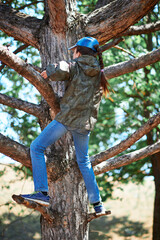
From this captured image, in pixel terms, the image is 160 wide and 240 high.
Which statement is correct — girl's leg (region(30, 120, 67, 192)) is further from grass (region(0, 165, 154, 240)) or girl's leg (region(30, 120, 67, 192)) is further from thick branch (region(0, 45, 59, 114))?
grass (region(0, 165, 154, 240))

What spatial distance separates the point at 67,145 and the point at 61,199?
69 centimetres

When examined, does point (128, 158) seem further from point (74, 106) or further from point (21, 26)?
point (21, 26)

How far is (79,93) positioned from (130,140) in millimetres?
1045

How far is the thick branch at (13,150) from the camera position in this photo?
3.48 m

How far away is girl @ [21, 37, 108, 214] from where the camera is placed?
10.3 feet

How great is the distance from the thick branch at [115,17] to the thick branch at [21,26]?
76 centimetres

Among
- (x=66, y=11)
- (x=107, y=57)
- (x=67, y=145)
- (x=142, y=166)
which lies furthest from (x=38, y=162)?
(x=142, y=166)

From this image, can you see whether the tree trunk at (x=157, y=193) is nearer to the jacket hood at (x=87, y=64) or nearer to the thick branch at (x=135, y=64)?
the thick branch at (x=135, y=64)

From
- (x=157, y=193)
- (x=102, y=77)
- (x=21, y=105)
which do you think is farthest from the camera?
(x=157, y=193)

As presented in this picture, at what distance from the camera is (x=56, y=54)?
425 centimetres

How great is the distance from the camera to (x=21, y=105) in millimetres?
3961

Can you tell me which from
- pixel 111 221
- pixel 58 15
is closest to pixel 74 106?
pixel 58 15

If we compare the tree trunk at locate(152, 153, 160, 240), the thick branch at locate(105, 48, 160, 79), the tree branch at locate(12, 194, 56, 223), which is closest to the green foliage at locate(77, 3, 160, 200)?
the tree trunk at locate(152, 153, 160, 240)

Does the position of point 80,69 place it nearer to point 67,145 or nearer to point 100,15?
point 67,145
